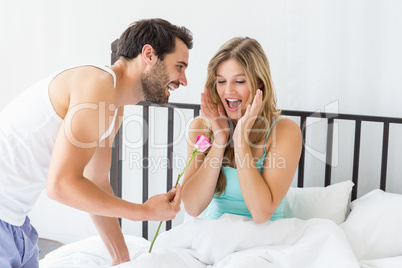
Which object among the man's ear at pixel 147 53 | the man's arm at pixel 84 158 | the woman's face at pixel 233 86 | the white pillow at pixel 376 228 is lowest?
the white pillow at pixel 376 228

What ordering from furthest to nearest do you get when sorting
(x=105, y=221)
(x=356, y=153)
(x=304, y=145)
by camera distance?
(x=304, y=145)
(x=356, y=153)
(x=105, y=221)

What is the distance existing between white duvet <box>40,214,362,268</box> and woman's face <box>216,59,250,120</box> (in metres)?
0.41

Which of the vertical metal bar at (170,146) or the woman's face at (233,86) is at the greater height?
the woman's face at (233,86)

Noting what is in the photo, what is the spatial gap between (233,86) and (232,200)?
1.36 feet

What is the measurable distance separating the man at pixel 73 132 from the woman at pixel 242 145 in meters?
0.28

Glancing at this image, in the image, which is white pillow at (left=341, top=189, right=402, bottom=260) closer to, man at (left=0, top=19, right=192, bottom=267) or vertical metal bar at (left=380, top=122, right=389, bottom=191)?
vertical metal bar at (left=380, top=122, right=389, bottom=191)

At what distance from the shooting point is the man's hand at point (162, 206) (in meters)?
1.28

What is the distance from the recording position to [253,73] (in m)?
1.69

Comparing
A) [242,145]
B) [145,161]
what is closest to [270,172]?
[242,145]

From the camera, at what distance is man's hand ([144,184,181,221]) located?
4.21ft

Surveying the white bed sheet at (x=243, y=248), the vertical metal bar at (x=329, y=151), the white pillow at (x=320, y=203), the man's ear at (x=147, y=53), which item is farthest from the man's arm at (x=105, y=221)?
the vertical metal bar at (x=329, y=151)

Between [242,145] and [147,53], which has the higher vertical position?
[147,53]

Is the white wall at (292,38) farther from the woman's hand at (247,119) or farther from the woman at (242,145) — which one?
the woman's hand at (247,119)

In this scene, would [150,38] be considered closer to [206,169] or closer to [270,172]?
[206,169]
